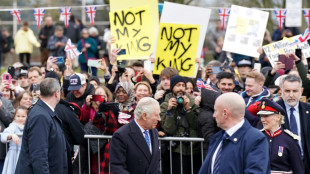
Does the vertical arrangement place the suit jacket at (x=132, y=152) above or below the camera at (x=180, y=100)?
below

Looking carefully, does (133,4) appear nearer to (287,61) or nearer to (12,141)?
(287,61)

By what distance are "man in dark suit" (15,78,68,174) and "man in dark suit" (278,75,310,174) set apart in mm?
2863

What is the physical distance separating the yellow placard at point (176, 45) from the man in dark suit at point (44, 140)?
3.41m

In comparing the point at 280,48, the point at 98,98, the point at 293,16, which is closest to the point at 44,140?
the point at 98,98

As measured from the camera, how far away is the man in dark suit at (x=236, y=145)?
6870 millimetres

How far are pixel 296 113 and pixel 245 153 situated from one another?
2.66 m

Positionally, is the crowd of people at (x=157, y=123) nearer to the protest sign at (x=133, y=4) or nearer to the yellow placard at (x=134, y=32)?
the yellow placard at (x=134, y=32)

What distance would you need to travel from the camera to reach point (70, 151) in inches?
360

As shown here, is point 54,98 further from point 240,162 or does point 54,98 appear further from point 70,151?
point 240,162

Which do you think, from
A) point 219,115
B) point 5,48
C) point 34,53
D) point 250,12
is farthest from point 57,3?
point 219,115

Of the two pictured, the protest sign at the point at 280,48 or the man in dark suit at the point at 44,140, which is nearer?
the man in dark suit at the point at 44,140

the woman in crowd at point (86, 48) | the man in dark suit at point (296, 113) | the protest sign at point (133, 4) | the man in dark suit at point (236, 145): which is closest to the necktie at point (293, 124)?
the man in dark suit at point (296, 113)

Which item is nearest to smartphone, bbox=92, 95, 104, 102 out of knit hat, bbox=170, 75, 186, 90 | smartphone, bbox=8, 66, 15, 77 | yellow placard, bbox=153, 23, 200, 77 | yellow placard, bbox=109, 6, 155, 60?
knit hat, bbox=170, 75, 186, 90

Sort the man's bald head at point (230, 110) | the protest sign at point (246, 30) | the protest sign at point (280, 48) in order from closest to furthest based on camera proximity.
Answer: the man's bald head at point (230, 110), the protest sign at point (280, 48), the protest sign at point (246, 30)
